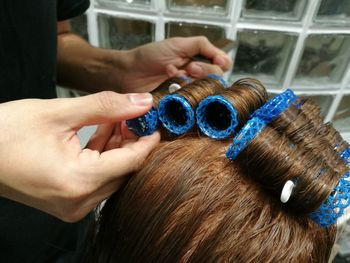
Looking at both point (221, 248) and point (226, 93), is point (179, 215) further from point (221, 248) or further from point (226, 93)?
point (226, 93)

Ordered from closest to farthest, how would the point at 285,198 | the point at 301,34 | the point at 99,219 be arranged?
the point at 285,198 → the point at 99,219 → the point at 301,34

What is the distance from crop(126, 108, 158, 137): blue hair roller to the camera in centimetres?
54

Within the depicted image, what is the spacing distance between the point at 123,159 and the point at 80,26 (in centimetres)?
95

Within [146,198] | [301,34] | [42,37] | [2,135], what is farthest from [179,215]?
[301,34]

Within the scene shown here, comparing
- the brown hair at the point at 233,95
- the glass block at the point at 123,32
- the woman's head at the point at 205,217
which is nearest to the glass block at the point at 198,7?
the glass block at the point at 123,32

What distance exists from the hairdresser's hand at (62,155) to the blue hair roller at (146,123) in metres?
0.02

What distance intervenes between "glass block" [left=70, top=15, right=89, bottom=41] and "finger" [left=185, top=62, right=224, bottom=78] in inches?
22.0

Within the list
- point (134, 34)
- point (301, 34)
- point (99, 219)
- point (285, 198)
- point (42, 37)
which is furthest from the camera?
point (134, 34)

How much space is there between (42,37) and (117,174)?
20.1 inches

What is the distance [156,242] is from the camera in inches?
19.8

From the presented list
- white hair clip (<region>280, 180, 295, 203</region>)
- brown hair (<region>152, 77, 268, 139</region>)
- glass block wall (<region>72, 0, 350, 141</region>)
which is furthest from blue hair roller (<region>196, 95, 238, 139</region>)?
glass block wall (<region>72, 0, 350, 141</region>)

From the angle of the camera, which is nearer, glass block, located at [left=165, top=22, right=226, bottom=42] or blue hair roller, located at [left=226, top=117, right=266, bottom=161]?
blue hair roller, located at [left=226, top=117, right=266, bottom=161]

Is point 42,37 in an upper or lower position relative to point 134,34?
upper

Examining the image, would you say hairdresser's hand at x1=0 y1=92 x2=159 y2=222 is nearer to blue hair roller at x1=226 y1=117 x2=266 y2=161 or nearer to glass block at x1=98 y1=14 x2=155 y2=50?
blue hair roller at x1=226 y1=117 x2=266 y2=161
